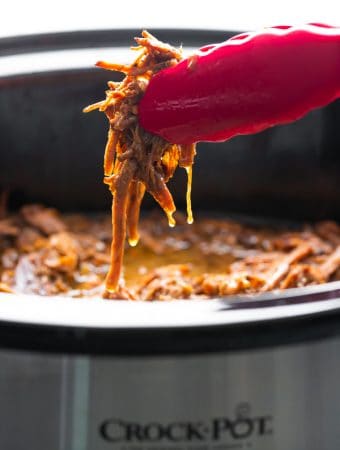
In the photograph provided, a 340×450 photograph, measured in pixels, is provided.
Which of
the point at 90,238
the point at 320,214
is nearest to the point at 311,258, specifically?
the point at 320,214

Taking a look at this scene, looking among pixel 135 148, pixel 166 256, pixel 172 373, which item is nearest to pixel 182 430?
pixel 172 373

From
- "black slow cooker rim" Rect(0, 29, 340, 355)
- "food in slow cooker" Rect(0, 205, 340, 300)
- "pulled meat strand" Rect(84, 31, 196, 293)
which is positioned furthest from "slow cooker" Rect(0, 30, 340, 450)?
"food in slow cooker" Rect(0, 205, 340, 300)

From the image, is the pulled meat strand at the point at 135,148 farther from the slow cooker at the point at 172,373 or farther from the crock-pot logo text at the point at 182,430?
the crock-pot logo text at the point at 182,430

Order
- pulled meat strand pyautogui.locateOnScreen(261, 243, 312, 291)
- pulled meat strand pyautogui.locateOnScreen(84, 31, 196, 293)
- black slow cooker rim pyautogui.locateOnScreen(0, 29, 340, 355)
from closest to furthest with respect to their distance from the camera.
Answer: black slow cooker rim pyautogui.locateOnScreen(0, 29, 340, 355), pulled meat strand pyautogui.locateOnScreen(84, 31, 196, 293), pulled meat strand pyautogui.locateOnScreen(261, 243, 312, 291)

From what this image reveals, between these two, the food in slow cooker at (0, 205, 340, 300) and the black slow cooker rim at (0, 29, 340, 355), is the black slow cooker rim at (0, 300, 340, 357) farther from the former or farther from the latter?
the food in slow cooker at (0, 205, 340, 300)

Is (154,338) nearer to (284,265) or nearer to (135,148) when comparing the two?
(135,148)

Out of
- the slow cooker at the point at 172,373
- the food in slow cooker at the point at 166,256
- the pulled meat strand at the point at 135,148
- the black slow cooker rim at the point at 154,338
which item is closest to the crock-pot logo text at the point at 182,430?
the slow cooker at the point at 172,373
